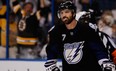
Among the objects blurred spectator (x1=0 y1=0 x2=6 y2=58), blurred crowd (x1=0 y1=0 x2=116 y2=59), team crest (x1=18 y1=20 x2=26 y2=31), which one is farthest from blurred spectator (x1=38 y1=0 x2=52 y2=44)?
blurred spectator (x1=0 y1=0 x2=6 y2=58)

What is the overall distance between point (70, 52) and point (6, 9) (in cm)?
237

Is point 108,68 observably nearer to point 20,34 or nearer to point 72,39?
point 72,39

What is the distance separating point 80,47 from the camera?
177 inches

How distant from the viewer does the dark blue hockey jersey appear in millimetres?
4484

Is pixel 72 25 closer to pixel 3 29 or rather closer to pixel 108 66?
pixel 108 66

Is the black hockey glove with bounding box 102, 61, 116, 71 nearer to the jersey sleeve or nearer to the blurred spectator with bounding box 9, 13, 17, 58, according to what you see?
the jersey sleeve

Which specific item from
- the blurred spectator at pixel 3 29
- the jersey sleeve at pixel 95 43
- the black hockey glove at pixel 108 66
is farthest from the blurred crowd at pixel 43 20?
the black hockey glove at pixel 108 66

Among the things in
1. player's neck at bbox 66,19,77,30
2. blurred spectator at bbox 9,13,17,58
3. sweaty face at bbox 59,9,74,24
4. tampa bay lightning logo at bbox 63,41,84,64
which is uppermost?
sweaty face at bbox 59,9,74,24

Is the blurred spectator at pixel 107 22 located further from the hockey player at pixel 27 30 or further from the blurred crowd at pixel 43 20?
the hockey player at pixel 27 30

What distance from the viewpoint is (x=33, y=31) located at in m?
6.60

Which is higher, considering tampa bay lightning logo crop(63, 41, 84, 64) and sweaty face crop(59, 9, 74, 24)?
sweaty face crop(59, 9, 74, 24)

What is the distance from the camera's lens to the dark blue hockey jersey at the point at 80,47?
14.7 feet

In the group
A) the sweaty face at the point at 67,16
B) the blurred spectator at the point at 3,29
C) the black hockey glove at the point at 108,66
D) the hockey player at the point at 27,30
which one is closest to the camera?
the black hockey glove at the point at 108,66

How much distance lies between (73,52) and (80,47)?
94mm
